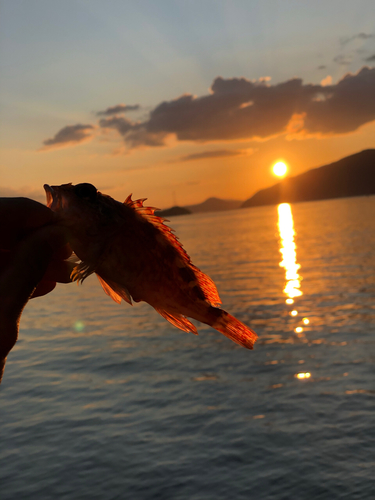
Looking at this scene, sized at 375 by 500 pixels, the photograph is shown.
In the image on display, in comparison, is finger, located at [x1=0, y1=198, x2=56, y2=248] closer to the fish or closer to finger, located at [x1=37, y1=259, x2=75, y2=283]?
the fish

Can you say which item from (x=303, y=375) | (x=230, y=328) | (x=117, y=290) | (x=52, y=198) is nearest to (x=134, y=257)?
(x=117, y=290)

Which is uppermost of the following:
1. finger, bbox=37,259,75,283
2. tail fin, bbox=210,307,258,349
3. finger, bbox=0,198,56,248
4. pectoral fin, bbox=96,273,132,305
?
finger, bbox=0,198,56,248

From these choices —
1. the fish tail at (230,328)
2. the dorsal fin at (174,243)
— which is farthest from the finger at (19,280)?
the fish tail at (230,328)

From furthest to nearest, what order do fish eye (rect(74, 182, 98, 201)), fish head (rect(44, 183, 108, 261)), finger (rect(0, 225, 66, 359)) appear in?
fish eye (rect(74, 182, 98, 201)) < fish head (rect(44, 183, 108, 261)) < finger (rect(0, 225, 66, 359))

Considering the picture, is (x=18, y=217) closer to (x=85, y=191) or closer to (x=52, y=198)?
(x=52, y=198)

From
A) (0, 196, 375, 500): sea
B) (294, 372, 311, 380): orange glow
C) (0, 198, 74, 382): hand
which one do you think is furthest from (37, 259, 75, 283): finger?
(294, 372, 311, 380): orange glow

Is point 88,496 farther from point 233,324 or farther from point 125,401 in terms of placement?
point 233,324

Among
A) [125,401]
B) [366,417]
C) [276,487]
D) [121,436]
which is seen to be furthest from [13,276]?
[125,401]
